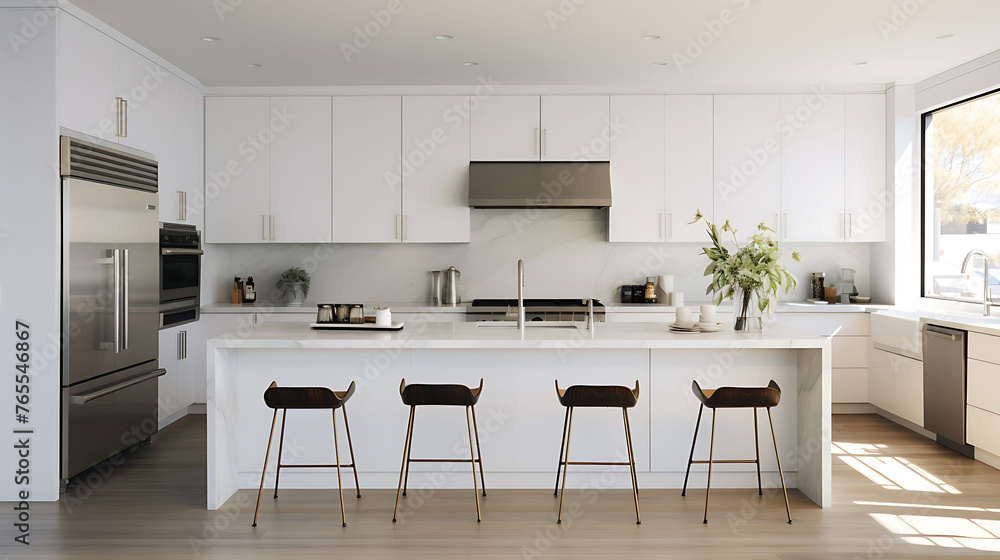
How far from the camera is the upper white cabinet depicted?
5629 millimetres

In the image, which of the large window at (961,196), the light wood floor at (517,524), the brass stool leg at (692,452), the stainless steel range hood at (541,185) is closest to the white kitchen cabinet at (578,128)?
the stainless steel range hood at (541,185)

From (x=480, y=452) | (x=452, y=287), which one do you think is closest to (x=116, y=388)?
(x=480, y=452)

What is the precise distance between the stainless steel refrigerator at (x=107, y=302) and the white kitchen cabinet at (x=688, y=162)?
12.8ft

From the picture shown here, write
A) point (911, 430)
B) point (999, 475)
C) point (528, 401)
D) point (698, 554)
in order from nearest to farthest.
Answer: point (698, 554) < point (528, 401) < point (999, 475) < point (911, 430)

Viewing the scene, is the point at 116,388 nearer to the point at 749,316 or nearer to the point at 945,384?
the point at 749,316

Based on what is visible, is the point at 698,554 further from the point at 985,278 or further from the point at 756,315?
the point at 985,278

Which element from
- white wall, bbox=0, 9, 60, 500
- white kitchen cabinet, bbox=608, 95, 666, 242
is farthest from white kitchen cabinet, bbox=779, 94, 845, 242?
white wall, bbox=0, 9, 60, 500

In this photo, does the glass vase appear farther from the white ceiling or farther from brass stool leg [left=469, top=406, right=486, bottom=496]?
the white ceiling

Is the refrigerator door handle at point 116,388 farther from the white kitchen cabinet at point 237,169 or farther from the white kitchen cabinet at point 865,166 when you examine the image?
the white kitchen cabinet at point 865,166

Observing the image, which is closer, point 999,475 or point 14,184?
point 14,184

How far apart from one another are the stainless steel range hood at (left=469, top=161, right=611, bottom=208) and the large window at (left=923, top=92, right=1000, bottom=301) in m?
2.59

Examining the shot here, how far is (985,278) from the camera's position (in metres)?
4.64

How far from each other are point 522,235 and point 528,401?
2571 millimetres

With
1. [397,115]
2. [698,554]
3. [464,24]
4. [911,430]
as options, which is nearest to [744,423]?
[698,554]
